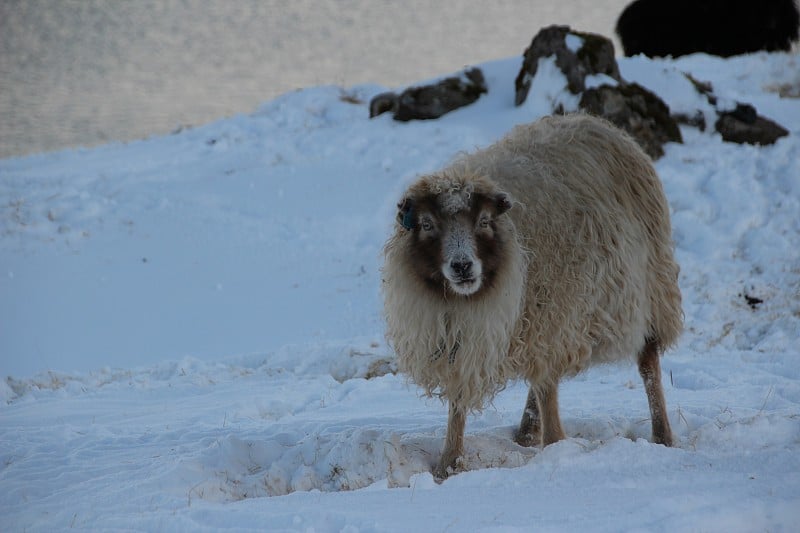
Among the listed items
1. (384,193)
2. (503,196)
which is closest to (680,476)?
(503,196)

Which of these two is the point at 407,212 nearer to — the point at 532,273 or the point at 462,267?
the point at 462,267

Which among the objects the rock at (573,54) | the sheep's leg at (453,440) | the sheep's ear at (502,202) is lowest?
the sheep's leg at (453,440)

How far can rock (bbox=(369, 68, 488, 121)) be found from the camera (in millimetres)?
13336

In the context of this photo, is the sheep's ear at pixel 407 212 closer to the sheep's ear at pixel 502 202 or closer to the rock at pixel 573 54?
the sheep's ear at pixel 502 202

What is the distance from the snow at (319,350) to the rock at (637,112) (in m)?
0.42

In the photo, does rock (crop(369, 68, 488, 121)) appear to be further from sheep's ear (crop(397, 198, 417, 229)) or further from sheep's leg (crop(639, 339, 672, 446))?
sheep's ear (crop(397, 198, 417, 229))

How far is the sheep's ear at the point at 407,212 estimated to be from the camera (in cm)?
477

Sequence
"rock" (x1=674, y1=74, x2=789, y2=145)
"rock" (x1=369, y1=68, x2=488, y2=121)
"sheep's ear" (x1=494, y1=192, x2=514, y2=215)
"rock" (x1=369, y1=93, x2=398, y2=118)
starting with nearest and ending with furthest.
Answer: "sheep's ear" (x1=494, y1=192, x2=514, y2=215) → "rock" (x1=674, y1=74, x2=789, y2=145) → "rock" (x1=369, y1=68, x2=488, y2=121) → "rock" (x1=369, y1=93, x2=398, y2=118)

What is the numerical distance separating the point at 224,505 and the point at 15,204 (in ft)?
29.0

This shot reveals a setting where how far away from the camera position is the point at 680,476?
13.8ft

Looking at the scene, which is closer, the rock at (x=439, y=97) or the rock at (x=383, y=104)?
the rock at (x=439, y=97)

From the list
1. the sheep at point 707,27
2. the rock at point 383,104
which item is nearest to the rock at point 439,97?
the rock at point 383,104

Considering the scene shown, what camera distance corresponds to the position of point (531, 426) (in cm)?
562

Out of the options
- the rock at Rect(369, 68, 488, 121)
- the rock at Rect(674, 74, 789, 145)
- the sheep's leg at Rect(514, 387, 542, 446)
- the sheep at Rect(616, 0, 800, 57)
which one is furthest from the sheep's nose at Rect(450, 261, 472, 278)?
the sheep at Rect(616, 0, 800, 57)
